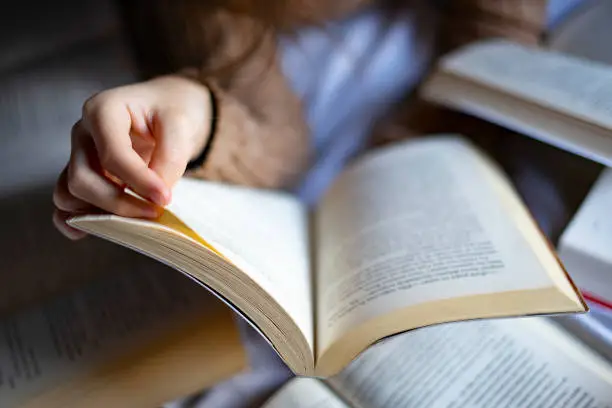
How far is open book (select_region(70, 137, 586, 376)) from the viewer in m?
0.38

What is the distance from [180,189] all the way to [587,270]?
291mm

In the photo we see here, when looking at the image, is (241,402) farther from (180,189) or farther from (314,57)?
(314,57)

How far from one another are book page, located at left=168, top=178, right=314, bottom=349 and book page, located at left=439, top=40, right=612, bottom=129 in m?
0.21

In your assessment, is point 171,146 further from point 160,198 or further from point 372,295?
point 372,295

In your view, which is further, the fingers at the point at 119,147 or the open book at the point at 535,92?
the open book at the point at 535,92

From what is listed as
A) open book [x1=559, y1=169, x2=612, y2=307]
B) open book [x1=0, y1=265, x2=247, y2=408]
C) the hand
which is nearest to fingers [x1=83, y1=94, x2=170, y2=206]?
the hand

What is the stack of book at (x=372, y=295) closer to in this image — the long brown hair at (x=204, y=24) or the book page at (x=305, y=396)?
the book page at (x=305, y=396)

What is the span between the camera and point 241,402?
0.46 m

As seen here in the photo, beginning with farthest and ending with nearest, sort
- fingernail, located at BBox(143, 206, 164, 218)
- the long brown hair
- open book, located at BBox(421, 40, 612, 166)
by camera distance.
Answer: the long brown hair → open book, located at BBox(421, 40, 612, 166) → fingernail, located at BBox(143, 206, 164, 218)

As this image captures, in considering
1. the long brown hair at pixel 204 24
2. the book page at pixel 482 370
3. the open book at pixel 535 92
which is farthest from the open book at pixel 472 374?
the long brown hair at pixel 204 24

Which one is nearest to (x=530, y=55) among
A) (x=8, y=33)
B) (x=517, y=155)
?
(x=517, y=155)

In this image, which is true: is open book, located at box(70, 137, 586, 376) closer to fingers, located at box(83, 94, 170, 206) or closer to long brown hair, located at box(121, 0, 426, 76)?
fingers, located at box(83, 94, 170, 206)

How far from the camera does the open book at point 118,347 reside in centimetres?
44

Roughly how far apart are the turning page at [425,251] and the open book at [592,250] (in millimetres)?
24
